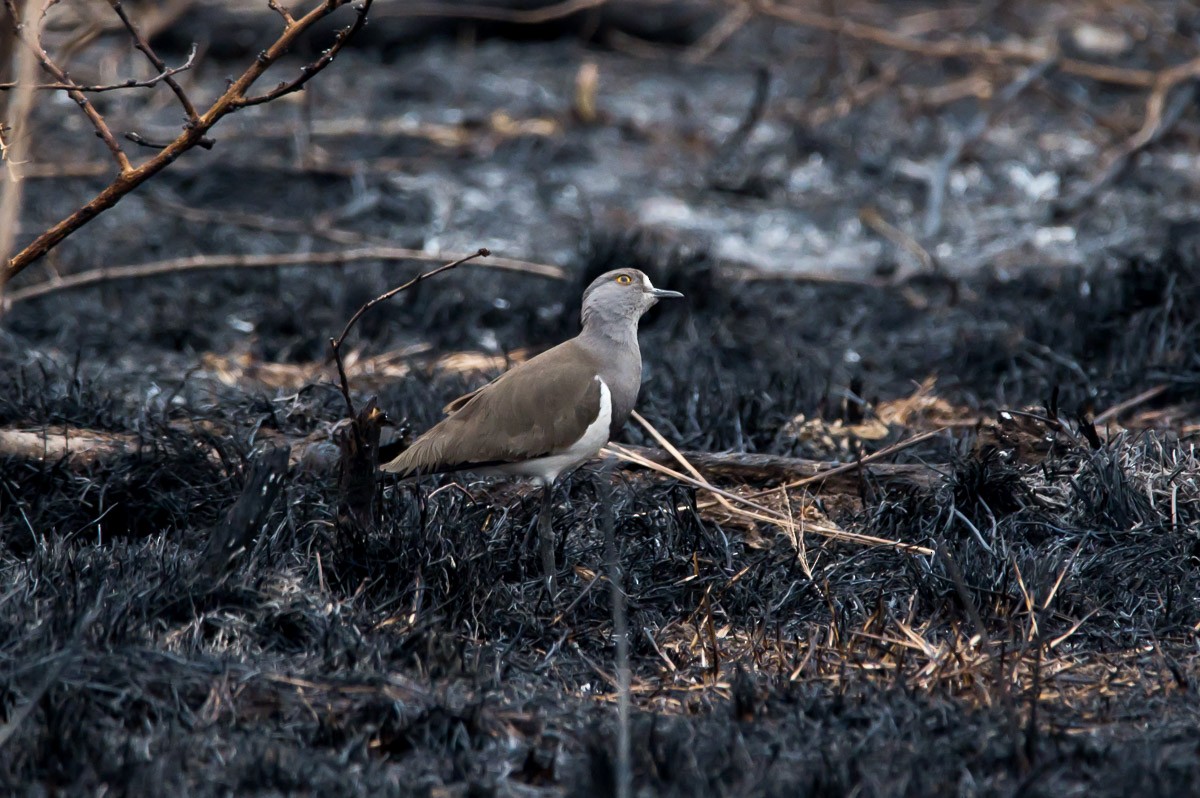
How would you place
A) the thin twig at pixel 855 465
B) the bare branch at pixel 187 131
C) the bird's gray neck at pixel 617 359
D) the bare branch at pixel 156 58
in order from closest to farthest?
the bare branch at pixel 156 58, the bare branch at pixel 187 131, the bird's gray neck at pixel 617 359, the thin twig at pixel 855 465

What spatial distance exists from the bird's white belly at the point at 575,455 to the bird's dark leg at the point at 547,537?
55 millimetres

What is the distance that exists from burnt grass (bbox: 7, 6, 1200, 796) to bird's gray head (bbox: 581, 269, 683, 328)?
596mm

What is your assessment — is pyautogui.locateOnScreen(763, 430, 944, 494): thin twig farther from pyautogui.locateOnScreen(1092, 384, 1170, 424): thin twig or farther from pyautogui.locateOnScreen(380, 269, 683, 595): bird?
pyautogui.locateOnScreen(1092, 384, 1170, 424): thin twig

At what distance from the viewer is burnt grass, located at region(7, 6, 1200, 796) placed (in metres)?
3.38

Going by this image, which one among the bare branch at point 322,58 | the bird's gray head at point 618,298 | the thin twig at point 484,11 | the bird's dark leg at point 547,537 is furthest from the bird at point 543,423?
the thin twig at point 484,11

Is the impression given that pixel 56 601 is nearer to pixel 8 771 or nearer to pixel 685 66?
pixel 8 771

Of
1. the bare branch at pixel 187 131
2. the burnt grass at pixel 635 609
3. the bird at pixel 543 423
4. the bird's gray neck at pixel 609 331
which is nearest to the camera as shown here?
the burnt grass at pixel 635 609

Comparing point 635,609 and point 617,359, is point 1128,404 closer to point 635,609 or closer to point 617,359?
point 617,359

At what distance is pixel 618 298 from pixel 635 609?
1180 mm

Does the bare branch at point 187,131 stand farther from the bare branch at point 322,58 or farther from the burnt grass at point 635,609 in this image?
the burnt grass at point 635,609

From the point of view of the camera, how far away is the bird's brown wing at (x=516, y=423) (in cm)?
453

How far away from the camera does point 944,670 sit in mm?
3830

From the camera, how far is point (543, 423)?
14.9 ft

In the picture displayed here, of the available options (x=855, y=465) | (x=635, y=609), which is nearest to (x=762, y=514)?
(x=855, y=465)
